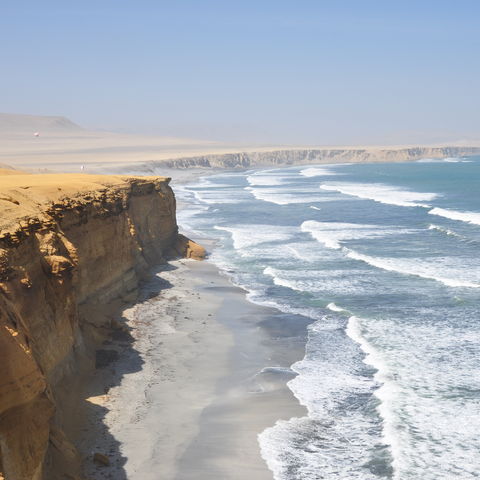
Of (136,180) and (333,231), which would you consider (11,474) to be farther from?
(333,231)

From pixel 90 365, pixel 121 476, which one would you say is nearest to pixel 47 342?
pixel 121 476

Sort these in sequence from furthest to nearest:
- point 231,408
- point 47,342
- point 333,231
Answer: point 333,231 < point 231,408 < point 47,342

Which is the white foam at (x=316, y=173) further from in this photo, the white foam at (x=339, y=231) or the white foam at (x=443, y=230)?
the white foam at (x=443, y=230)

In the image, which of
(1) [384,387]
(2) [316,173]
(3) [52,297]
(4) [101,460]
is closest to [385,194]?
(2) [316,173]

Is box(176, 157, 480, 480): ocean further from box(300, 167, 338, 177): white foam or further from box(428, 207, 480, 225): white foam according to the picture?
box(300, 167, 338, 177): white foam

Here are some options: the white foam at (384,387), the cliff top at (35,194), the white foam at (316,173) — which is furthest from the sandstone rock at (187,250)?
the white foam at (316,173)

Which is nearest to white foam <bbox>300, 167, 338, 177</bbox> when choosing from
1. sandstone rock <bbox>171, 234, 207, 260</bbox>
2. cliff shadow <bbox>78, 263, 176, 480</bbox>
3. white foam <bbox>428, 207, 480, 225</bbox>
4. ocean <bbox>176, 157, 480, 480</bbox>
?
white foam <bbox>428, 207, 480, 225</bbox>
